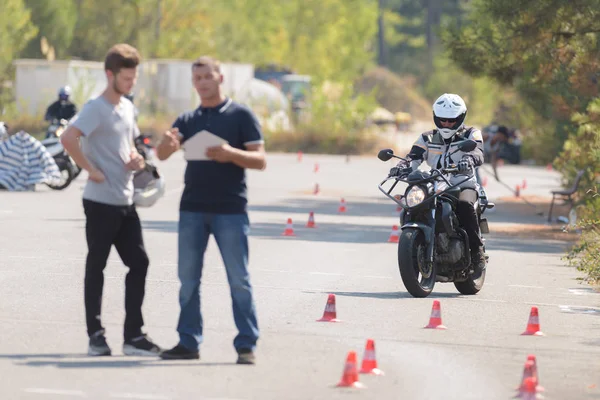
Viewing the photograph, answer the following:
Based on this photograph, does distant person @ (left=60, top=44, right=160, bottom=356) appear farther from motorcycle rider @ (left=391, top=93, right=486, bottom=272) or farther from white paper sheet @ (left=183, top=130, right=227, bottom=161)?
motorcycle rider @ (left=391, top=93, right=486, bottom=272)

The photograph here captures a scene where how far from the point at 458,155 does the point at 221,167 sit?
498 centimetres

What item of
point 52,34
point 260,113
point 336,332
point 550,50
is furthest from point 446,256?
point 52,34

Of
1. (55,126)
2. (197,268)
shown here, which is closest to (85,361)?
(197,268)

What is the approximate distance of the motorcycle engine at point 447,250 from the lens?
13984 mm

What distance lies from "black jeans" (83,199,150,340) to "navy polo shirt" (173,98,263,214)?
50 cm

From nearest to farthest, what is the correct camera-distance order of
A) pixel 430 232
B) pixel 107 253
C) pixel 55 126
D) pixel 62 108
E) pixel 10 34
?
pixel 107 253
pixel 430 232
pixel 55 126
pixel 62 108
pixel 10 34

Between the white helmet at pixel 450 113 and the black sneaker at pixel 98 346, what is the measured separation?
5.40 metres

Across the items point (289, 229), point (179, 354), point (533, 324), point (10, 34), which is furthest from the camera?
point (10, 34)

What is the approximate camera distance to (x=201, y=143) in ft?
31.4

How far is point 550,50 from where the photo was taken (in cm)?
2441

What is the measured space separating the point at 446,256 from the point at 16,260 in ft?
15.3

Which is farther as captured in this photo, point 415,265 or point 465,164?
point 465,164

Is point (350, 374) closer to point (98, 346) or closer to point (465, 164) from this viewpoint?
point (98, 346)

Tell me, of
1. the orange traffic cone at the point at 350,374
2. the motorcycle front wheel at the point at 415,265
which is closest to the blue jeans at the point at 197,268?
the orange traffic cone at the point at 350,374
